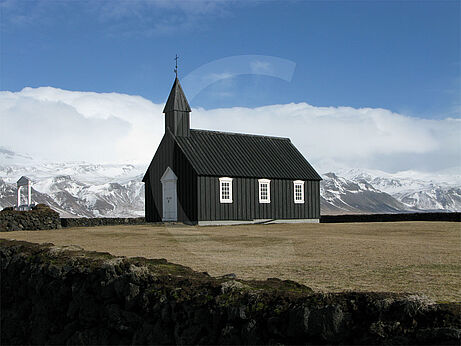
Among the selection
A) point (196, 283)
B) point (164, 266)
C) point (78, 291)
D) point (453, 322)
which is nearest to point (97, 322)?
point (78, 291)

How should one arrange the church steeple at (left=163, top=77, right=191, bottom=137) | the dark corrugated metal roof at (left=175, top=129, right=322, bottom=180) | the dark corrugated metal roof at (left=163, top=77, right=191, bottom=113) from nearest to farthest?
the dark corrugated metal roof at (left=175, top=129, right=322, bottom=180)
the church steeple at (left=163, top=77, right=191, bottom=137)
the dark corrugated metal roof at (left=163, top=77, right=191, bottom=113)

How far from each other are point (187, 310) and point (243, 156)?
3632 centimetres

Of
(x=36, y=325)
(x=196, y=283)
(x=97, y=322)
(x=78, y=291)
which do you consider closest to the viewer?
(x=196, y=283)

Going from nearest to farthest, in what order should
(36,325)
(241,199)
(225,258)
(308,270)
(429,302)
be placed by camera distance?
(429,302) < (36,325) < (308,270) < (225,258) < (241,199)

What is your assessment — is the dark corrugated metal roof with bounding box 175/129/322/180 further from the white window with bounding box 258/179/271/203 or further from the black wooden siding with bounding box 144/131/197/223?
the black wooden siding with bounding box 144/131/197/223

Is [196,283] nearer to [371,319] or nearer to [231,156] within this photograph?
[371,319]

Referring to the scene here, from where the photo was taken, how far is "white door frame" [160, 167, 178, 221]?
40.4 metres

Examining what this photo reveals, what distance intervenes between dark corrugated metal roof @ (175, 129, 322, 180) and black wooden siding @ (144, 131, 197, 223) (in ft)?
2.80

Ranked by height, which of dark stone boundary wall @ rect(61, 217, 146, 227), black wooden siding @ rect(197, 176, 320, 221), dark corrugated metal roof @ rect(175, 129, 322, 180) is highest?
dark corrugated metal roof @ rect(175, 129, 322, 180)

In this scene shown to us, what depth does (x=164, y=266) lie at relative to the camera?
8773mm

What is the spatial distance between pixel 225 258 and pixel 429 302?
33.7 feet

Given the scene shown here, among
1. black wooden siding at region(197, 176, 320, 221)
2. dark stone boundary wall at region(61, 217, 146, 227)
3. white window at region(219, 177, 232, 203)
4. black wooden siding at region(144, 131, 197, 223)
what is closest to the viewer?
black wooden siding at region(197, 176, 320, 221)

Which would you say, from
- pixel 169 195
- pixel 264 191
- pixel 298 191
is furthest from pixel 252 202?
pixel 169 195

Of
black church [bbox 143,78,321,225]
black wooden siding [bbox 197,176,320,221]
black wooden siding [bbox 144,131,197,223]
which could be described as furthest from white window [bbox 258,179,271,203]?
black wooden siding [bbox 144,131,197,223]
